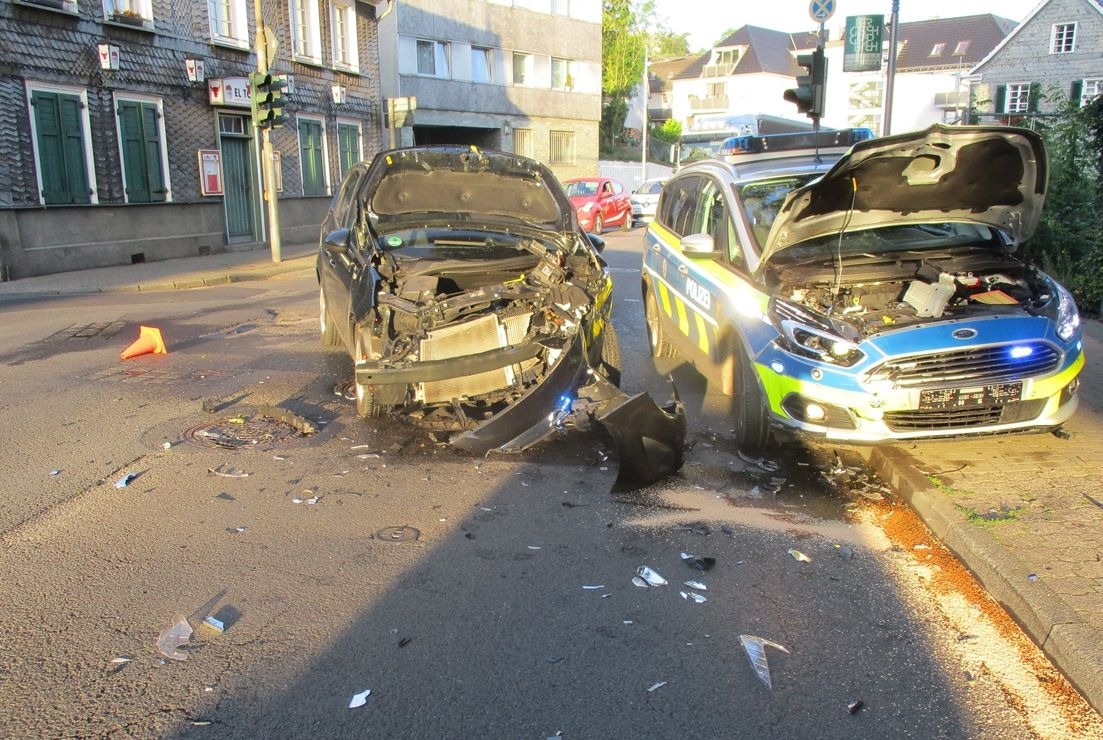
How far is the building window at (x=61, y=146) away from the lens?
1590 centimetres

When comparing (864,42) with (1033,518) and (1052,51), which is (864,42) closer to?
(1033,518)

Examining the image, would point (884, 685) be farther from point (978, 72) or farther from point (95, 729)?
point (978, 72)

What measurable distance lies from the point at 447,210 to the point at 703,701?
5.45m

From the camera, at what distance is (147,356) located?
9000 millimetres

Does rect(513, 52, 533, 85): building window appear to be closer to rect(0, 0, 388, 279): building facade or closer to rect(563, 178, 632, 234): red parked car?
rect(563, 178, 632, 234): red parked car

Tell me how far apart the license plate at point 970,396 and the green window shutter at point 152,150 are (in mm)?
17559

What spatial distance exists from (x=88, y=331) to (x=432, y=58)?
85.4 feet

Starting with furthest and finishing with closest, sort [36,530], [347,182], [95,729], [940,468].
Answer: [347,182] → [940,468] → [36,530] → [95,729]

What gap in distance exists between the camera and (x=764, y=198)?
6.57m

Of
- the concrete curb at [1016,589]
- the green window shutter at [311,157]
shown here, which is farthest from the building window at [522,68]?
the concrete curb at [1016,589]

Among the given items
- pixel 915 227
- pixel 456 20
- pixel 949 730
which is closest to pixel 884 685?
pixel 949 730

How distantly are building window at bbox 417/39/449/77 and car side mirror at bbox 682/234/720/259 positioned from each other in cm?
2931

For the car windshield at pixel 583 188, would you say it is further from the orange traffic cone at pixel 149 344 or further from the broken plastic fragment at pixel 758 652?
the broken plastic fragment at pixel 758 652

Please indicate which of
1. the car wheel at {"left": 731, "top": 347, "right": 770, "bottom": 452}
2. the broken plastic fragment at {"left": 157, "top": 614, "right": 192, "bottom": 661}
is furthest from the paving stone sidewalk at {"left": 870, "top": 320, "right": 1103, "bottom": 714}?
the broken plastic fragment at {"left": 157, "top": 614, "right": 192, "bottom": 661}
